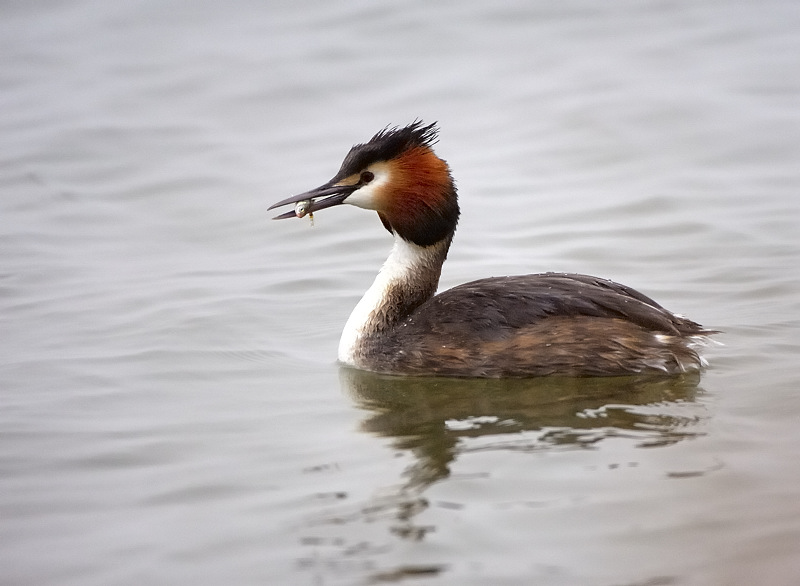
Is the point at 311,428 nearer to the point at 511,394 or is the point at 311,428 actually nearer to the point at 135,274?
the point at 511,394

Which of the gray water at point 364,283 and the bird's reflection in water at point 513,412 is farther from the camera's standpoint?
the bird's reflection in water at point 513,412

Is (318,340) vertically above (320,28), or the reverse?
(320,28)

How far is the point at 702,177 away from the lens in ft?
32.8

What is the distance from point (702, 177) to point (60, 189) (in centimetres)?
553

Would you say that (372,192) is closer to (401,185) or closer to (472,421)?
(401,185)

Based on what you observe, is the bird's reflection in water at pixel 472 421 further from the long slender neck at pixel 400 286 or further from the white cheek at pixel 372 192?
the white cheek at pixel 372 192

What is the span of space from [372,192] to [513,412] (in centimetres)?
160

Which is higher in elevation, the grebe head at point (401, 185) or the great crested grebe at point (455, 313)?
the grebe head at point (401, 185)

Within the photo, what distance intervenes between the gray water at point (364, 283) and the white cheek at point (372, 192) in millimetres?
907

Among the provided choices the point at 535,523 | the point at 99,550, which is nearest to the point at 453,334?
the point at 535,523

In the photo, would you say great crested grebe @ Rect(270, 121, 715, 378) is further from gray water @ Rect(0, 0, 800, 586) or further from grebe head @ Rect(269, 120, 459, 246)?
gray water @ Rect(0, 0, 800, 586)

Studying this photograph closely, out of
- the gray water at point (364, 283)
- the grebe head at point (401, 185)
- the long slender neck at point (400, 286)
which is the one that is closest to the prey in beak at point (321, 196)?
the grebe head at point (401, 185)

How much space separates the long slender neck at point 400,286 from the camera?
659cm

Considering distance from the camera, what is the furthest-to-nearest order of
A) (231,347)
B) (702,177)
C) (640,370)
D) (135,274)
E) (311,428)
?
(702,177) → (135,274) → (231,347) → (640,370) → (311,428)
